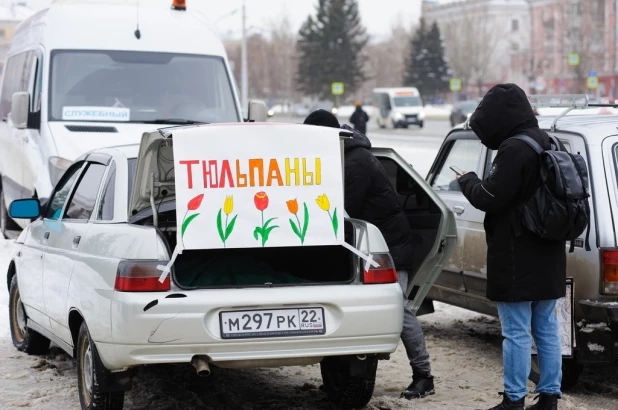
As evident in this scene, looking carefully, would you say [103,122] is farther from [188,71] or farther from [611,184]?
[611,184]

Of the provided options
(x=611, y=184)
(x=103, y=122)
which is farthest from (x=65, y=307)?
(x=103, y=122)

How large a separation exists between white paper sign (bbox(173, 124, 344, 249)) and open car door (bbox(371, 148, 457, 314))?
1107 mm

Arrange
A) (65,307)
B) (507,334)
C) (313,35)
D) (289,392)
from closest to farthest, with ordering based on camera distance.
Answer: (507,334) → (65,307) → (289,392) → (313,35)

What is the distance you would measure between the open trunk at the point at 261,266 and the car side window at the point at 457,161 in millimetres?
2111

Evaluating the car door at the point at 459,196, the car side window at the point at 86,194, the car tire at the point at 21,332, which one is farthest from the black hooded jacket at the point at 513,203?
the car tire at the point at 21,332

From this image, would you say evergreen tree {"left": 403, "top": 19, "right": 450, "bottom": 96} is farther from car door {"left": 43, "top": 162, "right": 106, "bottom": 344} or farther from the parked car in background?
car door {"left": 43, "top": 162, "right": 106, "bottom": 344}

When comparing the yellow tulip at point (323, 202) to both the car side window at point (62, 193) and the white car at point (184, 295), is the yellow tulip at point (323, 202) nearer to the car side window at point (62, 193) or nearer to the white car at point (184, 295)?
the white car at point (184, 295)

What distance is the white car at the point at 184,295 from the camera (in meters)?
5.20

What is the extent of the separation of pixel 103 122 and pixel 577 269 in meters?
6.50

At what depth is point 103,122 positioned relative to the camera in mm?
11469

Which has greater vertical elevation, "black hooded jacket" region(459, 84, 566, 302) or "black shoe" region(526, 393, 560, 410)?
"black hooded jacket" region(459, 84, 566, 302)

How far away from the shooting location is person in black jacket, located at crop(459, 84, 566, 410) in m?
5.46

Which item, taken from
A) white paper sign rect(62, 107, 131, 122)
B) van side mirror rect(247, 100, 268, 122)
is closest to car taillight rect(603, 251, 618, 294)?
van side mirror rect(247, 100, 268, 122)

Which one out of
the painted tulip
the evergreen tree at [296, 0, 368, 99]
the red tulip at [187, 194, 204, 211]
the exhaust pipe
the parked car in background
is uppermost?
the evergreen tree at [296, 0, 368, 99]
